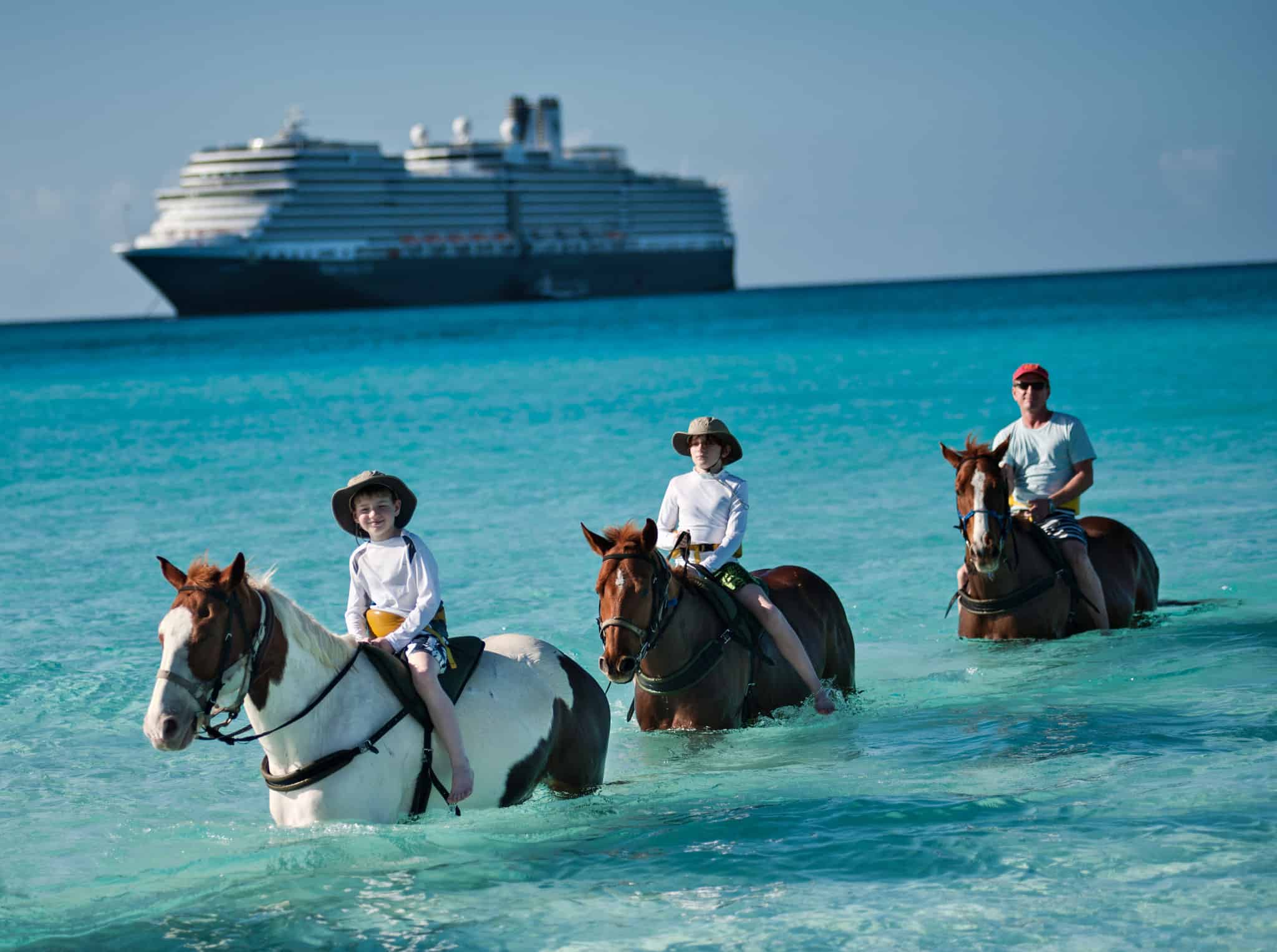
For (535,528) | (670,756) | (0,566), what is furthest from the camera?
(535,528)

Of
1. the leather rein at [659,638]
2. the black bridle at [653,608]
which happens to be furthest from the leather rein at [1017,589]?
the black bridle at [653,608]

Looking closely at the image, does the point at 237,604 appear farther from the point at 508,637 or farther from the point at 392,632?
the point at 508,637

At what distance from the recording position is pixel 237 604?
4762mm

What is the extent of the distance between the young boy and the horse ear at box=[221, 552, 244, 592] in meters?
0.63

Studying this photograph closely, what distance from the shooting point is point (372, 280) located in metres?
102

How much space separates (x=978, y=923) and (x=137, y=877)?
129 inches

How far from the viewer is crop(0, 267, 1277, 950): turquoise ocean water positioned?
5.12m

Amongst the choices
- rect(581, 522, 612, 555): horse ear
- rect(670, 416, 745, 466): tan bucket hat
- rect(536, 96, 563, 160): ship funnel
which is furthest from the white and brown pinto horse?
rect(536, 96, 563, 160): ship funnel

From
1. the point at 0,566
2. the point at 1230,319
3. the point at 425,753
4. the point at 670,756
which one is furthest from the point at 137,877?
the point at 1230,319

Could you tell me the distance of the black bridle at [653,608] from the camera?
19.8 ft

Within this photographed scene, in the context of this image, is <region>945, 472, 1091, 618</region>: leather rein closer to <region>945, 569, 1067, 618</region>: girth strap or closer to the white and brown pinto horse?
<region>945, 569, 1067, 618</region>: girth strap

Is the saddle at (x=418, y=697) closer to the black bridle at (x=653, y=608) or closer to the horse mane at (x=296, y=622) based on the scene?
the horse mane at (x=296, y=622)

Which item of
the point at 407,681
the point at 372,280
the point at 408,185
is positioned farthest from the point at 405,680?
the point at 408,185

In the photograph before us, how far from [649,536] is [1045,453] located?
350 centimetres
